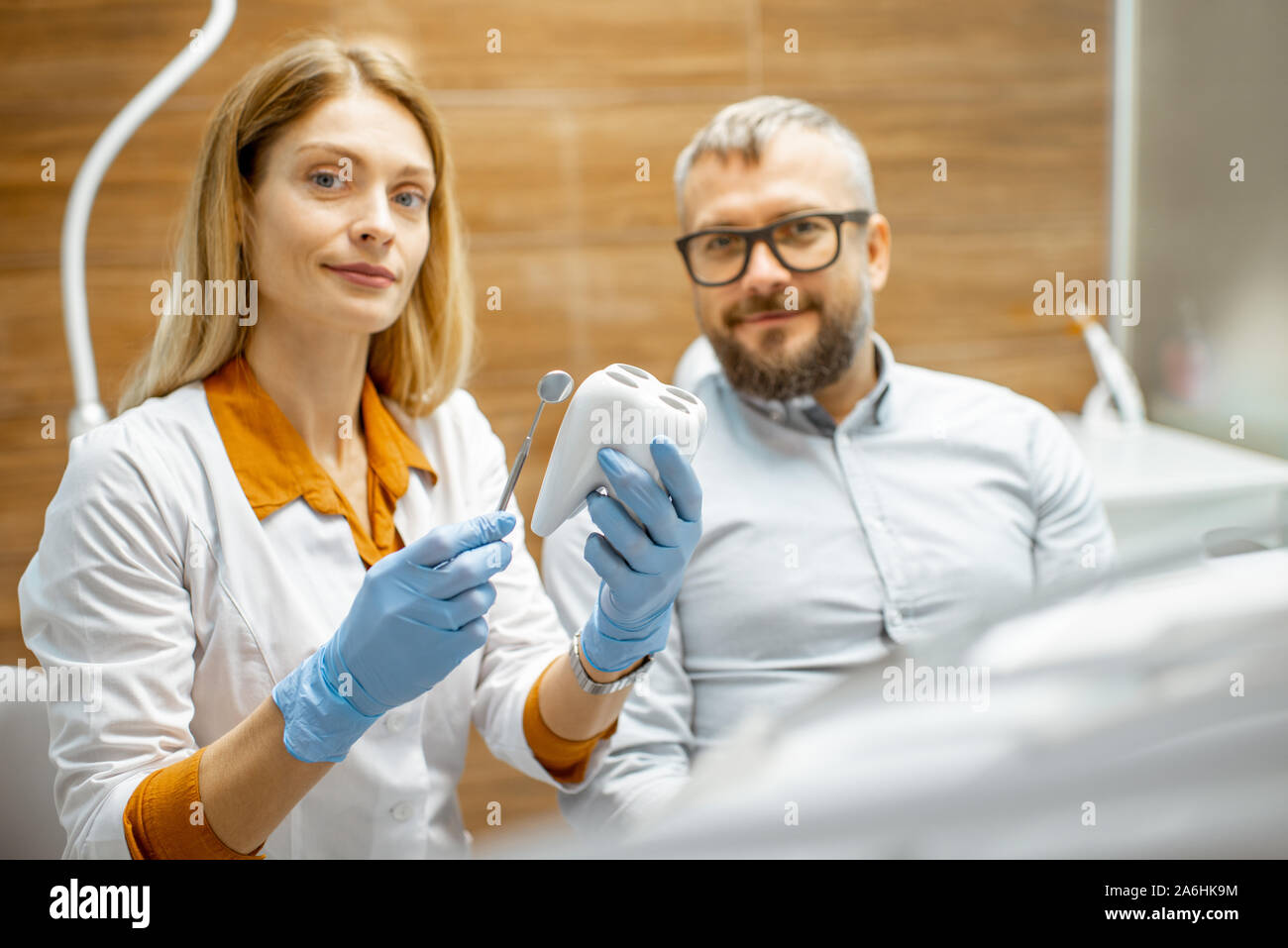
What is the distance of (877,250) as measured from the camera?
1163 mm

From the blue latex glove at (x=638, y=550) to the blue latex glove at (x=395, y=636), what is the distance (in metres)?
0.08

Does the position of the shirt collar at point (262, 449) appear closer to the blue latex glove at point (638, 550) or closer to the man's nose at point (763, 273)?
the blue latex glove at point (638, 550)

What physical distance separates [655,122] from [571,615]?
1.22 meters

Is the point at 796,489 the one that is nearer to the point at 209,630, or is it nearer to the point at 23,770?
the point at 209,630

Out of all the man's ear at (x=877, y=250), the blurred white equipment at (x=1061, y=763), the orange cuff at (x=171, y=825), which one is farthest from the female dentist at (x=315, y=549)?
the man's ear at (x=877, y=250)

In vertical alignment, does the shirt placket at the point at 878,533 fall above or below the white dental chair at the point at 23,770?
above

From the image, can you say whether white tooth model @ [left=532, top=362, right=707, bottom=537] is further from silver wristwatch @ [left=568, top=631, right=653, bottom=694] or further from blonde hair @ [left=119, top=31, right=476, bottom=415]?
blonde hair @ [left=119, top=31, right=476, bottom=415]

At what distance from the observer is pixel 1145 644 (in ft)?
1.11

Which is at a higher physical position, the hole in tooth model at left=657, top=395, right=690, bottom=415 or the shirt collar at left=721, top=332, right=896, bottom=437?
the hole in tooth model at left=657, top=395, right=690, bottom=415

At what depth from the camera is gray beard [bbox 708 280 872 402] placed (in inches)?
43.1

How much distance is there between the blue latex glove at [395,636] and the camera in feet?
2.19

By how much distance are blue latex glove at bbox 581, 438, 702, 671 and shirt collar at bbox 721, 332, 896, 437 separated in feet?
1.30

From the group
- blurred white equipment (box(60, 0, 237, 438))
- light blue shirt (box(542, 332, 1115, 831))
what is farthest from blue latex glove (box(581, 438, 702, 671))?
blurred white equipment (box(60, 0, 237, 438))
